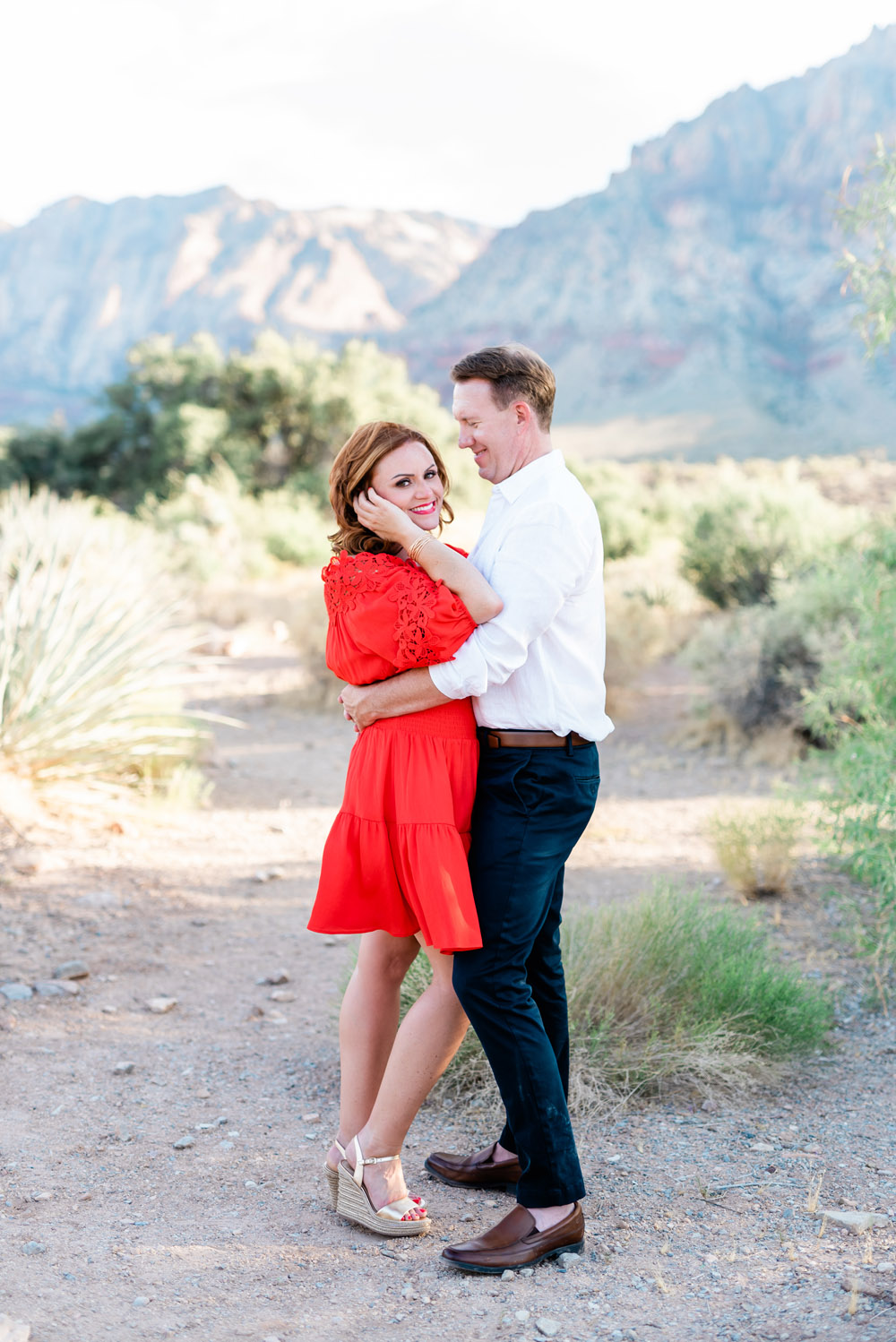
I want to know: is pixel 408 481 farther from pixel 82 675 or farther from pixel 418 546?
pixel 82 675

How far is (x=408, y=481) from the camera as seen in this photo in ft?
8.29

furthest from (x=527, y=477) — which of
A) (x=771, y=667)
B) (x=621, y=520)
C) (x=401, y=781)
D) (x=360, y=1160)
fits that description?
(x=621, y=520)

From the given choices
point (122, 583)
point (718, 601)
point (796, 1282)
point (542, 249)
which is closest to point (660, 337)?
point (542, 249)

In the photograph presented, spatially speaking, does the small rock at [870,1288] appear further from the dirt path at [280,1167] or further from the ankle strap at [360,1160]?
the ankle strap at [360,1160]

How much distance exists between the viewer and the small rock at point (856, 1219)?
8.48 feet

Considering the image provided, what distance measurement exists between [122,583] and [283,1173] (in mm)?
4789

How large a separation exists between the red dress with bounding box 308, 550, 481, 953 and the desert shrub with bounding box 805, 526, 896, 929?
2324mm

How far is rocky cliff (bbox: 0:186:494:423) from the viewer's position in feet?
366

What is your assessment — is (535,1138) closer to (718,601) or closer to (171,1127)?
(171,1127)

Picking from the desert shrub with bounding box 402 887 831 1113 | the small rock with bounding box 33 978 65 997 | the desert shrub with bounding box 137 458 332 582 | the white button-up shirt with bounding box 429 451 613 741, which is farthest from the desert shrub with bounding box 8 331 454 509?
the white button-up shirt with bounding box 429 451 613 741

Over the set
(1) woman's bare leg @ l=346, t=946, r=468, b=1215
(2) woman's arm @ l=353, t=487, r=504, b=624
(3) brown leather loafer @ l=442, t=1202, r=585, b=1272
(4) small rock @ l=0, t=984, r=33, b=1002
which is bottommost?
(4) small rock @ l=0, t=984, r=33, b=1002

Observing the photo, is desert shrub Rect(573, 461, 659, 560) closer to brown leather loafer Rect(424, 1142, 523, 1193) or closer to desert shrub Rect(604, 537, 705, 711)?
desert shrub Rect(604, 537, 705, 711)

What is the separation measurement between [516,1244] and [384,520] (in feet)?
5.43

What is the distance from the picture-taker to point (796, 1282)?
2.36 metres
